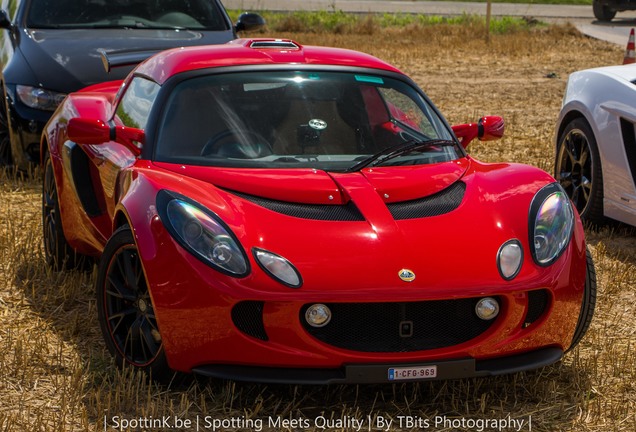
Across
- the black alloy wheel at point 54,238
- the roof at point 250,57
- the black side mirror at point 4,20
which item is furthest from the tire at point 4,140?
the roof at point 250,57

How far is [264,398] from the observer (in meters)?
5.00

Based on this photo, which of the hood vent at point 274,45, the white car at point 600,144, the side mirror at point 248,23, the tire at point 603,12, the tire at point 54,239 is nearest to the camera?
the hood vent at point 274,45

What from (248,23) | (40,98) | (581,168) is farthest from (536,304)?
(248,23)

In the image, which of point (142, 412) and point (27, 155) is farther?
point (27, 155)

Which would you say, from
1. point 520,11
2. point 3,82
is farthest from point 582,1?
point 3,82

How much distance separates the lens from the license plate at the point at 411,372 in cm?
462

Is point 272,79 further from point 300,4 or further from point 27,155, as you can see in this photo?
point 300,4

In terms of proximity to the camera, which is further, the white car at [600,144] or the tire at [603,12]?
the tire at [603,12]

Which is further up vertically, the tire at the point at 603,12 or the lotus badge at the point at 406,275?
A: the lotus badge at the point at 406,275

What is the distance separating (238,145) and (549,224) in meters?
1.40

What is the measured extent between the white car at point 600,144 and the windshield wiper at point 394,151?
209 centimetres

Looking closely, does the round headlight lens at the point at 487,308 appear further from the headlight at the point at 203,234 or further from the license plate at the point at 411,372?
the headlight at the point at 203,234

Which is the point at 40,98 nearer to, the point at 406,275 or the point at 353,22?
the point at 406,275

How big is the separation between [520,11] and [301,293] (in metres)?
29.3
